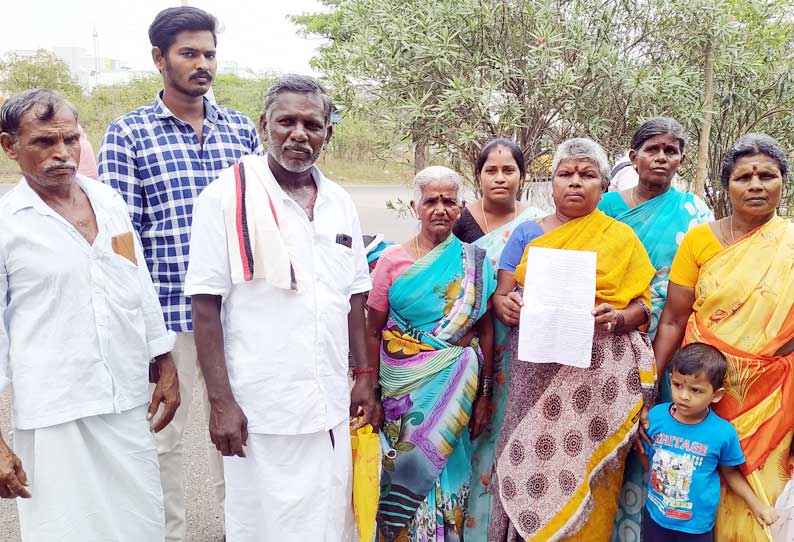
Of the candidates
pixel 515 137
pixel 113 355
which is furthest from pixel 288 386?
pixel 515 137

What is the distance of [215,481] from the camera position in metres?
3.48

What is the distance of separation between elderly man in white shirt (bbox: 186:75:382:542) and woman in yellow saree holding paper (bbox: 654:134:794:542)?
1.42 metres

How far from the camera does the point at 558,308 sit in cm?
272

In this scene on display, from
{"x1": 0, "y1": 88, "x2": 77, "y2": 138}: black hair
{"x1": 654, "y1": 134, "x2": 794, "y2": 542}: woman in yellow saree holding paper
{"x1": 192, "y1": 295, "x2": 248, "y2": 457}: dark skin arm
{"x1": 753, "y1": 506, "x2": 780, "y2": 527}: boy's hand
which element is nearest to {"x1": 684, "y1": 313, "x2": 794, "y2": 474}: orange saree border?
{"x1": 654, "y1": 134, "x2": 794, "y2": 542}: woman in yellow saree holding paper

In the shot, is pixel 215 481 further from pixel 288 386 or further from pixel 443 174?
pixel 443 174

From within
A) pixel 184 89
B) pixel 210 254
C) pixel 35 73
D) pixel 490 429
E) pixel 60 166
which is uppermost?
pixel 35 73

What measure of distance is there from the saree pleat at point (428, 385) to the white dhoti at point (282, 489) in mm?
521

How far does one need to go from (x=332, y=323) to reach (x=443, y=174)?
0.90 m

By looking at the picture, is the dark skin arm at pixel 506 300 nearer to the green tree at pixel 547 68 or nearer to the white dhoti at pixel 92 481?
the white dhoti at pixel 92 481

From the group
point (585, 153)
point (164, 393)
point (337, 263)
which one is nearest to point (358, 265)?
point (337, 263)

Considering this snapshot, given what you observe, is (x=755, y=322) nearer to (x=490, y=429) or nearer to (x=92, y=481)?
(x=490, y=429)

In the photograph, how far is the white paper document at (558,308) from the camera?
270 centimetres

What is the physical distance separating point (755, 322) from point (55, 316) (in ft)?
8.15

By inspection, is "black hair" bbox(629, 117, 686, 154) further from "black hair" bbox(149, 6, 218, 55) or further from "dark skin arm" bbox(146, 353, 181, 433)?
"dark skin arm" bbox(146, 353, 181, 433)
